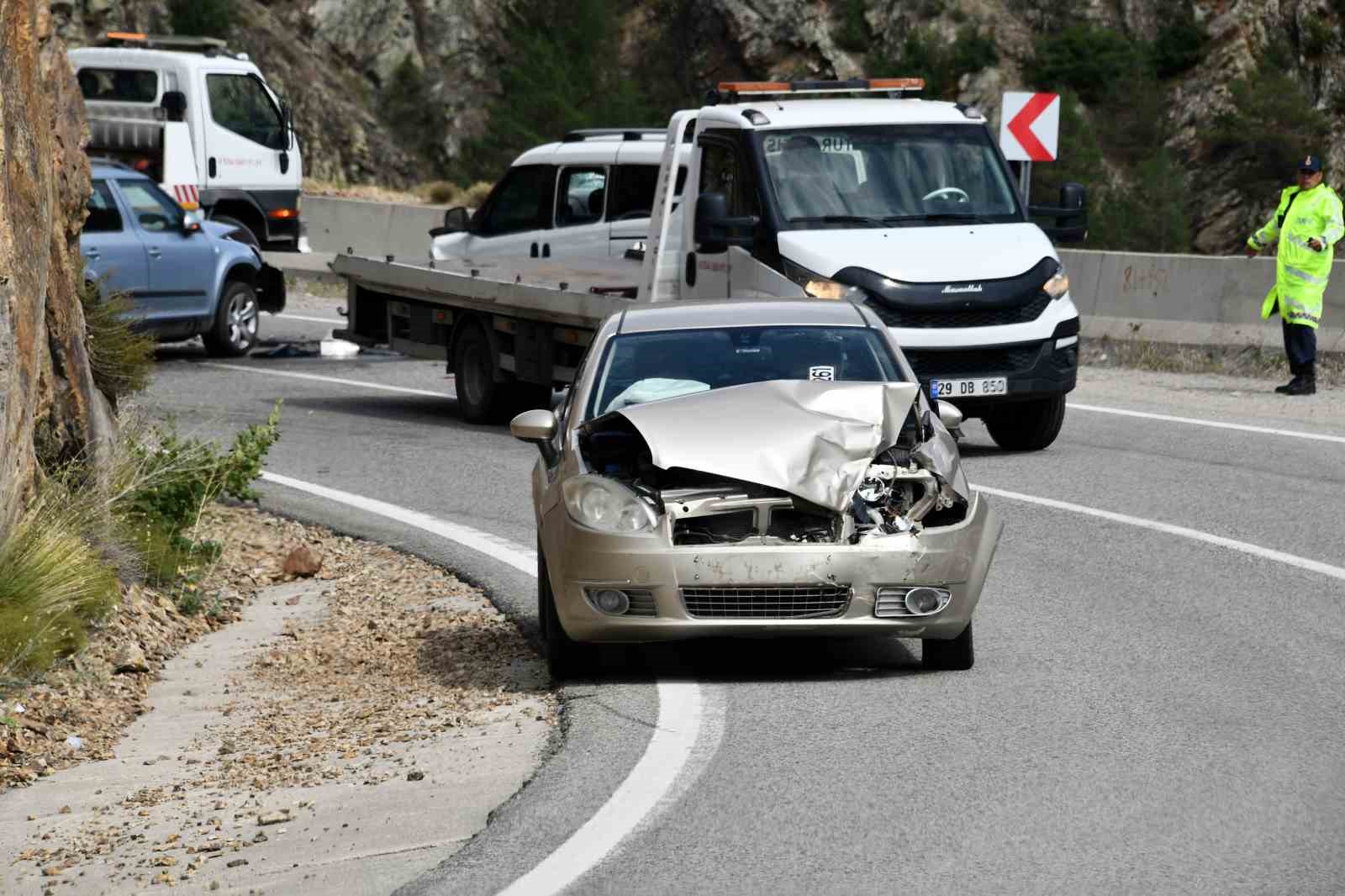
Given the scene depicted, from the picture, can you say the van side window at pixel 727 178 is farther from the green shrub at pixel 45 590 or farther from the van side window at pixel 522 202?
the green shrub at pixel 45 590

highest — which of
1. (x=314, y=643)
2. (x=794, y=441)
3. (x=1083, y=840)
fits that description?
(x=794, y=441)

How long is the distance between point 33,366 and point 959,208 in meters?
7.52

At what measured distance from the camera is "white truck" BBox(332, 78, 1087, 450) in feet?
47.0

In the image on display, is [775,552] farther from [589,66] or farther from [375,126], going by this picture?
[589,66]

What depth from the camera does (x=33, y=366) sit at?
9.69 m

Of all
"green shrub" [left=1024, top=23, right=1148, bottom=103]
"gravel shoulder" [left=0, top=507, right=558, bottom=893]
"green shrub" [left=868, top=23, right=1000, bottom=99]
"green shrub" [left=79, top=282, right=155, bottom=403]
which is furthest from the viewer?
"green shrub" [left=868, top=23, right=1000, bottom=99]

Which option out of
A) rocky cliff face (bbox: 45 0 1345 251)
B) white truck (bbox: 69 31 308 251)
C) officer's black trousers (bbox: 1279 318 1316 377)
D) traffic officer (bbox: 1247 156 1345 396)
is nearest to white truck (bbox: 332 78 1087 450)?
traffic officer (bbox: 1247 156 1345 396)

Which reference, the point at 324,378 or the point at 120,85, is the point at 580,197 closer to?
the point at 324,378

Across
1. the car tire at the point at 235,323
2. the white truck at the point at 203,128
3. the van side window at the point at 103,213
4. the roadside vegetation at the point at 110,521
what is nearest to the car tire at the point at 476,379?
A: the roadside vegetation at the point at 110,521

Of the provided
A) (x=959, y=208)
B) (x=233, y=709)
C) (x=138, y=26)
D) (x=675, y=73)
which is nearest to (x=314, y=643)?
(x=233, y=709)

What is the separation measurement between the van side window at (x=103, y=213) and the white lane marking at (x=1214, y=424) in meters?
9.36

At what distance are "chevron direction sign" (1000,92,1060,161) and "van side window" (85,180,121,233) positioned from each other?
28.7 ft

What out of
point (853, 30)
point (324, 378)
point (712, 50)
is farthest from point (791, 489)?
point (712, 50)

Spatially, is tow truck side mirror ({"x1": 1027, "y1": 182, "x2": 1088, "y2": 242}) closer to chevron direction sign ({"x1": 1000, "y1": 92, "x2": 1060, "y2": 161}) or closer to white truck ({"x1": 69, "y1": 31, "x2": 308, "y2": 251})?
chevron direction sign ({"x1": 1000, "y1": 92, "x2": 1060, "y2": 161})
